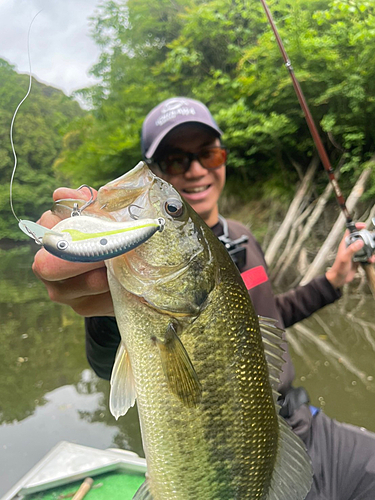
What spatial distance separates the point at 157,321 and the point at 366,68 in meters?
6.68

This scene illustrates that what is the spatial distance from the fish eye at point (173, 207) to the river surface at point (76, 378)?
72.5 inches

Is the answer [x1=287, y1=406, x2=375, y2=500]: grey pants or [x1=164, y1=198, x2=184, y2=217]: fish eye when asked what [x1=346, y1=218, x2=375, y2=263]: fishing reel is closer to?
[x1=287, y1=406, x2=375, y2=500]: grey pants

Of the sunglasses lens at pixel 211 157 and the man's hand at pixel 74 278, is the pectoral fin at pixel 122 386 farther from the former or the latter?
the sunglasses lens at pixel 211 157

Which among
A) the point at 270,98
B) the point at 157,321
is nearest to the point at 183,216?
the point at 157,321

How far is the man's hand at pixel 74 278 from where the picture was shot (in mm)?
954

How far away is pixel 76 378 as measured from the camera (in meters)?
4.50

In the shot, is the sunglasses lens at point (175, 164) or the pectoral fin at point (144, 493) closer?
the pectoral fin at point (144, 493)

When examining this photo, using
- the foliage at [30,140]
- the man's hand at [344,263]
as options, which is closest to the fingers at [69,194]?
the foliage at [30,140]

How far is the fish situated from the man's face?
1.69 m

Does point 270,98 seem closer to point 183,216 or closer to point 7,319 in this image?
point 7,319

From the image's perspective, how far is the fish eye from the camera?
943mm

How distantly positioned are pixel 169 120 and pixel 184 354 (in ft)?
6.47

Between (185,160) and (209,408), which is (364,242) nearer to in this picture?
(185,160)

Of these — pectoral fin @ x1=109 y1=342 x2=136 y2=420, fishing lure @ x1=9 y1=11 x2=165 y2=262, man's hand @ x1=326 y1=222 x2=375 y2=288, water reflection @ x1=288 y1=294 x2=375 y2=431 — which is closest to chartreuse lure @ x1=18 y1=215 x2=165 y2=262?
fishing lure @ x1=9 y1=11 x2=165 y2=262
